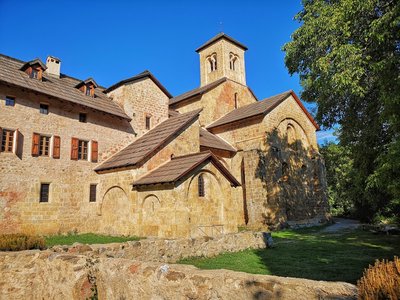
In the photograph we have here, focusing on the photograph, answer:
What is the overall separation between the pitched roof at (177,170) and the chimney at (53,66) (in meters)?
10.7

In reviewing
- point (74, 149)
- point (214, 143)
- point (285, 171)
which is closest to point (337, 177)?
point (285, 171)

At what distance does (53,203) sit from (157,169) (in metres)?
6.37

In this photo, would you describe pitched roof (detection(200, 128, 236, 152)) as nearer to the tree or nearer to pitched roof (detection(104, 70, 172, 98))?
pitched roof (detection(104, 70, 172, 98))

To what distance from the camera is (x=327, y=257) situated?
1032 centimetres

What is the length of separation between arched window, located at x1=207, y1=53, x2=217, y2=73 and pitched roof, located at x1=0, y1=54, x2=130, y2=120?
1605 centimetres

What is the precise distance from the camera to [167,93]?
23.6m

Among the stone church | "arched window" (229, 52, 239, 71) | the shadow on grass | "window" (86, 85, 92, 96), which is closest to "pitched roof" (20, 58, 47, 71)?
the stone church

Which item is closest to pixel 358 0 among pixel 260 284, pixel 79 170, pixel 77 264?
pixel 260 284

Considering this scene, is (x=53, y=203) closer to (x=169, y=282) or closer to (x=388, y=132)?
(x=169, y=282)

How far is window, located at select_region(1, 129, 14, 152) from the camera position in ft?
47.8

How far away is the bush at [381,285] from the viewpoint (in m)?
3.04

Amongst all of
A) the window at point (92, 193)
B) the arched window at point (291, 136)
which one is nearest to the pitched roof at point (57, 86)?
the window at point (92, 193)

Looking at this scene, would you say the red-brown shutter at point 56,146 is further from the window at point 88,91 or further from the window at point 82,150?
the window at point 88,91

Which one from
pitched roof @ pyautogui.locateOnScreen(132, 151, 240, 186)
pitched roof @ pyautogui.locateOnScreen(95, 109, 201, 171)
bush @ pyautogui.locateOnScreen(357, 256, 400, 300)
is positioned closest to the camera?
bush @ pyautogui.locateOnScreen(357, 256, 400, 300)
